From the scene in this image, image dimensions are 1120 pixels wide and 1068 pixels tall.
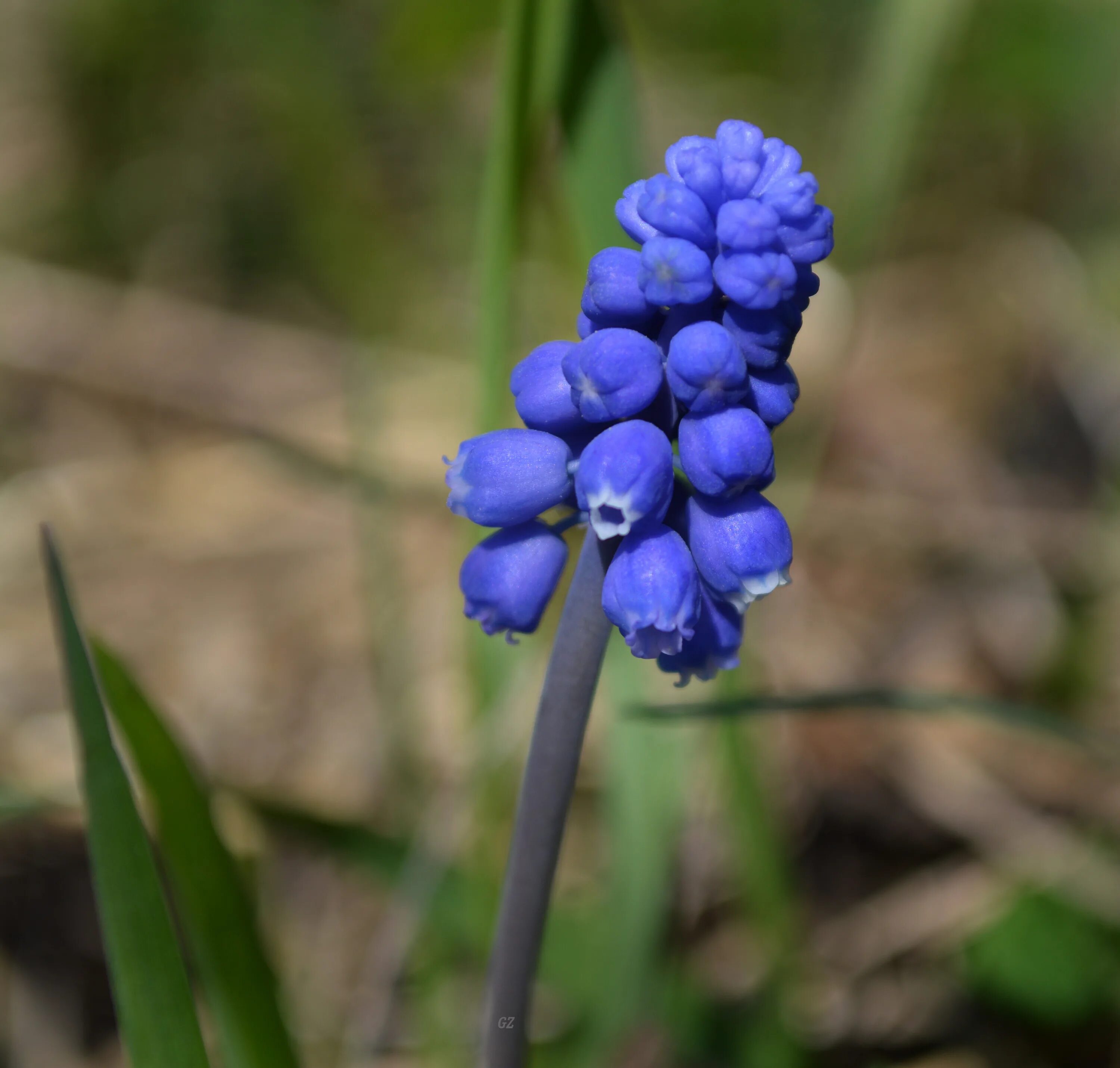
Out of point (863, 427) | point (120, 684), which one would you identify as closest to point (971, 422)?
point (863, 427)

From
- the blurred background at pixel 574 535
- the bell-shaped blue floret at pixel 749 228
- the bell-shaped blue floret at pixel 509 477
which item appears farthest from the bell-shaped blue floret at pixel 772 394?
the blurred background at pixel 574 535

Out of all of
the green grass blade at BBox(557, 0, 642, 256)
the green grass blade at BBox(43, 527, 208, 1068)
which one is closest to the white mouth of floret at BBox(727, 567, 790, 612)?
the green grass blade at BBox(43, 527, 208, 1068)

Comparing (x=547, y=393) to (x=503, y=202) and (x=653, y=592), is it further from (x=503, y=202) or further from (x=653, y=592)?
(x=503, y=202)

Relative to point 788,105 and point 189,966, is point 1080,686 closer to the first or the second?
point 189,966

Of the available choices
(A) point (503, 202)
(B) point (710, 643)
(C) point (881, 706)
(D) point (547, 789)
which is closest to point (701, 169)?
(B) point (710, 643)

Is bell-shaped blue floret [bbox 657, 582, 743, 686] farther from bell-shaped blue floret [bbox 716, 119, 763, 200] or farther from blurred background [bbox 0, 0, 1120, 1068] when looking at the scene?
bell-shaped blue floret [bbox 716, 119, 763, 200]

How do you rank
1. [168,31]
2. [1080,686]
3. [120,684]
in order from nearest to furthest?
1. [120,684]
2. [1080,686]
3. [168,31]
